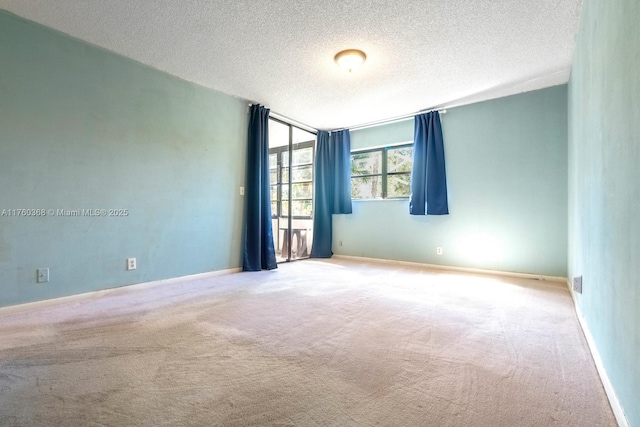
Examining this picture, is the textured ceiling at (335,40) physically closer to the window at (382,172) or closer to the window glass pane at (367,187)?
the window at (382,172)

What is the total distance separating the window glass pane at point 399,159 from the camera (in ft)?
16.2

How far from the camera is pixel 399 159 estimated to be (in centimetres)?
502

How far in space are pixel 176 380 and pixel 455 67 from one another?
3.78 m

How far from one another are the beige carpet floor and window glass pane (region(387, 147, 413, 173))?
8.74ft

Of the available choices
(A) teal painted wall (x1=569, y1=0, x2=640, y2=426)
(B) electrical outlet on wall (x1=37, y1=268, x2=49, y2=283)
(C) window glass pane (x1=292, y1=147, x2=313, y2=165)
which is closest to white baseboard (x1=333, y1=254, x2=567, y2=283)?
(A) teal painted wall (x1=569, y1=0, x2=640, y2=426)

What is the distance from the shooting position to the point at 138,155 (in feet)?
10.4

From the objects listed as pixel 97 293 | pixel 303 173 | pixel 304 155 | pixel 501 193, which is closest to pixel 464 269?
pixel 501 193

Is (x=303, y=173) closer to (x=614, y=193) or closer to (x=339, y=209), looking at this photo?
(x=339, y=209)

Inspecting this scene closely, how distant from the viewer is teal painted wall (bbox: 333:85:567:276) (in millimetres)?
3641

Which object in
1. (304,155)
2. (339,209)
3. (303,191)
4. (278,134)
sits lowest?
(339,209)

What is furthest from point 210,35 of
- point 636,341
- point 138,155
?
point 636,341

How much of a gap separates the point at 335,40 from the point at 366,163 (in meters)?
2.85

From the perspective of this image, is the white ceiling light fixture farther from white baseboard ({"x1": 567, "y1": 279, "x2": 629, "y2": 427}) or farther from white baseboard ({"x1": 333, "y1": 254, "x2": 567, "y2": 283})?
white baseboard ({"x1": 333, "y1": 254, "x2": 567, "y2": 283})

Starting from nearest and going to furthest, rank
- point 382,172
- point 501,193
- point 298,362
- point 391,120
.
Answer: point 298,362
point 501,193
point 391,120
point 382,172
